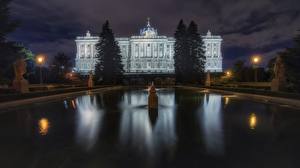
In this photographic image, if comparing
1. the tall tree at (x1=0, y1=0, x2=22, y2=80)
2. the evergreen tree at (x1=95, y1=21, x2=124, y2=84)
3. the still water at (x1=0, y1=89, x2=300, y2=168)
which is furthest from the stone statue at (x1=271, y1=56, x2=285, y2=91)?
the evergreen tree at (x1=95, y1=21, x2=124, y2=84)

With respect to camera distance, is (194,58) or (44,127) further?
(194,58)

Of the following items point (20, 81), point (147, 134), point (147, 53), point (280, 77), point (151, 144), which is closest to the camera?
point (151, 144)

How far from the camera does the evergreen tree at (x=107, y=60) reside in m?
69.8

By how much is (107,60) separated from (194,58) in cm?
2419

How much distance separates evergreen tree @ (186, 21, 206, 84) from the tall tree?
45523 mm

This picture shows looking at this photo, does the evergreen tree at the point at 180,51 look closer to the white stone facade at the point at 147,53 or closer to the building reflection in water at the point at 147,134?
the building reflection in water at the point at 147,134

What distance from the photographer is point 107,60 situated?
70500 mm

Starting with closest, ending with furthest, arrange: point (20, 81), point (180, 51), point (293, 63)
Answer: point (293, 63), point (20, 81), point (180, 51)

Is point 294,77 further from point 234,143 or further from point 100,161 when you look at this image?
point 100,161

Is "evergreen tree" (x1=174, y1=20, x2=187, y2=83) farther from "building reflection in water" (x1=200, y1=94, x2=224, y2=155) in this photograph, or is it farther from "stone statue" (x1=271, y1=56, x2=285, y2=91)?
"building reflection in water" (x1=200, y1=94, x2=224, y2=155)

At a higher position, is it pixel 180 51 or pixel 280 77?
pixel 180 51

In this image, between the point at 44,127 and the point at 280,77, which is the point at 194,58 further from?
the point at 44,127

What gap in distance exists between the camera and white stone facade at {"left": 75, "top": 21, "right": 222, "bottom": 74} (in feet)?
495

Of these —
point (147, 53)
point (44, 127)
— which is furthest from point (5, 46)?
point (147, 53)
